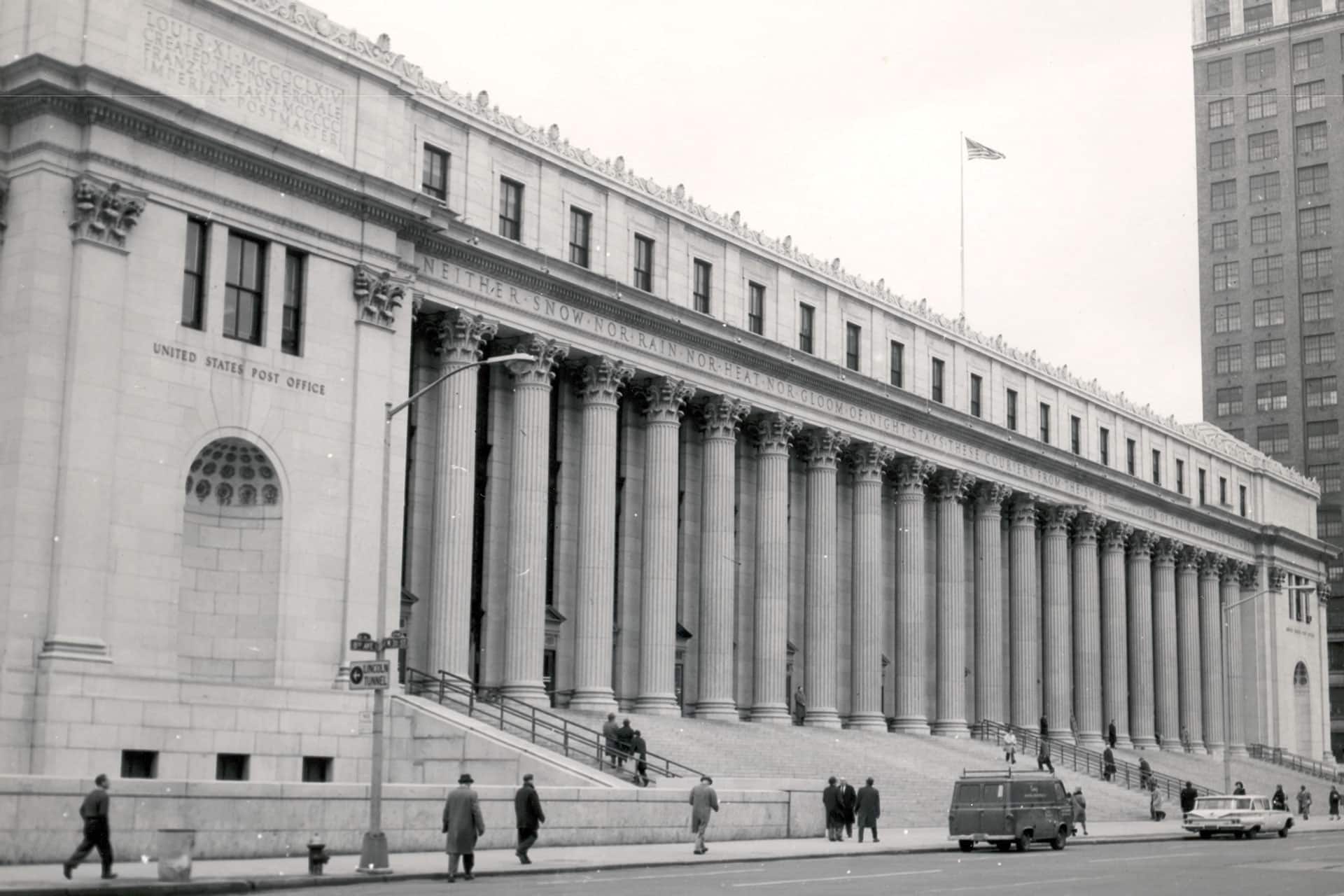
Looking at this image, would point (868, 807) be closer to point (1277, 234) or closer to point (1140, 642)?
point (1140, 642)

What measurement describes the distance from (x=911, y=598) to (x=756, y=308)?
14599 millimetres

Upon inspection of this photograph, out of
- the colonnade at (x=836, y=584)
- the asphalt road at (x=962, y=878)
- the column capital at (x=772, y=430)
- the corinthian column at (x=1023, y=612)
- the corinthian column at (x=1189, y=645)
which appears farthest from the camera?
the corinthian column at (x=1189, y=645)

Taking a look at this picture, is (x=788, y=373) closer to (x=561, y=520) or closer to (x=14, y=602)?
(x=561, y=520)

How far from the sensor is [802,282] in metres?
65.7

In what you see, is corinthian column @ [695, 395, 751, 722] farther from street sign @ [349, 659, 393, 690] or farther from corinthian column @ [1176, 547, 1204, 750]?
corinthian column @ [1176, 547, 1204, 750]

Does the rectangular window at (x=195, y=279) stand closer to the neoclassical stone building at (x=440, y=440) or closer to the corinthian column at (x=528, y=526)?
the neoclassical stone building at (x=440, y=440)

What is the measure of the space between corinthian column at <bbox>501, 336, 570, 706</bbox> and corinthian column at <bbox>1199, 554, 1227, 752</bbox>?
5233 cm

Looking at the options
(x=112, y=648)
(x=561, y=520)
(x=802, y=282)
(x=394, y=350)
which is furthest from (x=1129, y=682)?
(x=112, y=648)

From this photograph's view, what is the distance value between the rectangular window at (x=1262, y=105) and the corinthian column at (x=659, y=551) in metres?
98.2

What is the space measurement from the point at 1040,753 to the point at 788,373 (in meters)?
17.0

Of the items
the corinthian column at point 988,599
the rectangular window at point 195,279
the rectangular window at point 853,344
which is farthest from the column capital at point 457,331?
the corinthian column at point 988,599

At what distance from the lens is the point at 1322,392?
137625 millimetres

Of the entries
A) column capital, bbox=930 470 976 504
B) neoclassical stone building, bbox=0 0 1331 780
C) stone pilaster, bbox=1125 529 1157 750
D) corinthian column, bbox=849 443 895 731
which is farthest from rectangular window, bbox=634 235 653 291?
stone pilaster, bbox=1125 529 1157 750

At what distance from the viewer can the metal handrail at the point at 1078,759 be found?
72.1 meters
